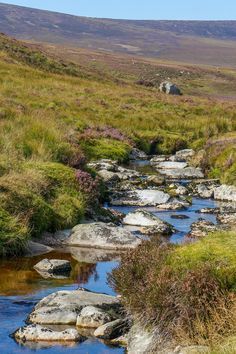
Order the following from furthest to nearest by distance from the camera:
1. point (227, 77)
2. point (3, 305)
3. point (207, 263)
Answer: point (227, 77) < point (3, 305) < point (207, 263)

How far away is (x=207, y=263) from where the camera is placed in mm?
10883

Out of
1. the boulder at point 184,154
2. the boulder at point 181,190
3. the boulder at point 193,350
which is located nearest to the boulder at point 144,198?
the boulder at point 181,190

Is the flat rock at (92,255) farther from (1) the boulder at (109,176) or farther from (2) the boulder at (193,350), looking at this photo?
(1) the boulder at (109,176)

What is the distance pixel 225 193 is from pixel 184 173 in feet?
19.6

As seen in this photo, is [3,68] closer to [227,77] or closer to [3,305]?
[3,305]

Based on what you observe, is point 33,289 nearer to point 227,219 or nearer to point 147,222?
point 147,222

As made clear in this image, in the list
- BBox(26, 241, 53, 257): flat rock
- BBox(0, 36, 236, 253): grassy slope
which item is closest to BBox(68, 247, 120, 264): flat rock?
BBox(26, 241, 53, 257): flat rock

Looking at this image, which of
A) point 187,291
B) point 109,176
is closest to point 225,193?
point 109,176

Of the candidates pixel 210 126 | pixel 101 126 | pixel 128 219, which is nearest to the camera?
pixel 128 219

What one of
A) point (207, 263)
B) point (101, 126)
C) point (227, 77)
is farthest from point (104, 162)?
point (227, 77)

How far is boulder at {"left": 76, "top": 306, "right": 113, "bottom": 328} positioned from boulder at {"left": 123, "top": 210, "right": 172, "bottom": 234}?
806 centimetres

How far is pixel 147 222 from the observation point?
21.2 m

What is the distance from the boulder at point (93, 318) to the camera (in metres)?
12.2

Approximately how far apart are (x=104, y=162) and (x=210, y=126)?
1828 centimetres
